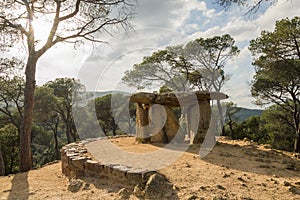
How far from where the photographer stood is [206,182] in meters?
4.23

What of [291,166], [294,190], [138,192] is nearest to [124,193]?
[138,192]

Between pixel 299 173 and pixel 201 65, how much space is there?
1190 cm

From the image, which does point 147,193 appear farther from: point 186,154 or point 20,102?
point 20,102

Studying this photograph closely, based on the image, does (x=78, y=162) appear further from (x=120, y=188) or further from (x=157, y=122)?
(x=157, y=122)

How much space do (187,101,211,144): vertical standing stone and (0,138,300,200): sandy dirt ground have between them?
1.88 meters

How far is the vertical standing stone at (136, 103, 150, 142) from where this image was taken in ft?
28.9

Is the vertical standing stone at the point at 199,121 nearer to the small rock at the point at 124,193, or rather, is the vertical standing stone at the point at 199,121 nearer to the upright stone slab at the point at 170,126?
the upright stone slab at the point at 170,126

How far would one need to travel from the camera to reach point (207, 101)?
877 centimetres

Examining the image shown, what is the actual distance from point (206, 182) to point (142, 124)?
5.04 metres

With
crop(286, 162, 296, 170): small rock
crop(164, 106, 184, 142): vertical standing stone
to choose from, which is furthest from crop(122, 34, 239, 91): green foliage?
crop(286, 162, 296, 170): small rock

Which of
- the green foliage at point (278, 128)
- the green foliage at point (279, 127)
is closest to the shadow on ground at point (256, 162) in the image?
the green foliage at point (278, 128)

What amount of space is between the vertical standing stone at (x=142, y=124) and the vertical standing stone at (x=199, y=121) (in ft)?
5.22

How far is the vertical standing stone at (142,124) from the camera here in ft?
28.9

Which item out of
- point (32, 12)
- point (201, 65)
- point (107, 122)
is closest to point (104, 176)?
point (32, 12)
